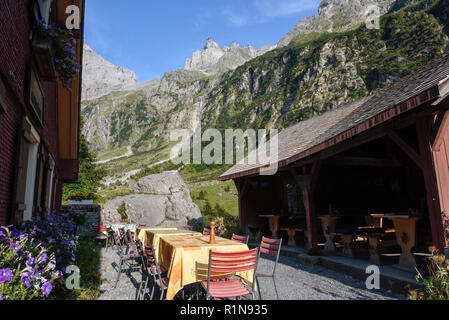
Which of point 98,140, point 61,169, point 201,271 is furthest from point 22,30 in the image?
point 98,140

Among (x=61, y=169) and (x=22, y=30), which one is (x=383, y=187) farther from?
(x=61, y=169)

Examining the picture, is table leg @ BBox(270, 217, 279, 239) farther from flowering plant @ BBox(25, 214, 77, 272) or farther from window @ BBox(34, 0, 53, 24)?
window @ BBox(34, 0, 53, 24)

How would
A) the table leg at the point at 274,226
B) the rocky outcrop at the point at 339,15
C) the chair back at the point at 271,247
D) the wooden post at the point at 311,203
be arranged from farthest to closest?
the rocky outcrop at the point at 339,15 < the table leg at the point at 274,226 < the wooden post at the point at 311,203 < the chair back at the point at 271,247

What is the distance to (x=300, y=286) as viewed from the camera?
5.25m

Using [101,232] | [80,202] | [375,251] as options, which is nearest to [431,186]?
[375,251]

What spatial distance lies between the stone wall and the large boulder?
0.33 m

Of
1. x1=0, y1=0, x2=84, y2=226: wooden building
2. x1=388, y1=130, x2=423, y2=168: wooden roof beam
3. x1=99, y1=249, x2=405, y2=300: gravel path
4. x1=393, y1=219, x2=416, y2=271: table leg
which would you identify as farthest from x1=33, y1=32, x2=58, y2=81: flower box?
x1=393, y1=219, x2=416, y2=271: table leg

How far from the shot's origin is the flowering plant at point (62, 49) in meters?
4.59

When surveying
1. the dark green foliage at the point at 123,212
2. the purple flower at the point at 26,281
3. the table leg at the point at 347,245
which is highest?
the dark green foliage at the point at 123,212

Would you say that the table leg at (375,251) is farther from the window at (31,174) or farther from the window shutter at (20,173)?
the window at (31,174)

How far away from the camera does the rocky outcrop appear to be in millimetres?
103688

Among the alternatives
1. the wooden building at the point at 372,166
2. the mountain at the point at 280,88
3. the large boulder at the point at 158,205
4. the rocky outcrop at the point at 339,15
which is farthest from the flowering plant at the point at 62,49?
the rocky outcrop at the point at 339,15

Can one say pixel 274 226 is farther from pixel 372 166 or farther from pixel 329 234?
pixel 372 166

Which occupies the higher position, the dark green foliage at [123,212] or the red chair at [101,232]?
the dark green foliage at [123,212]
